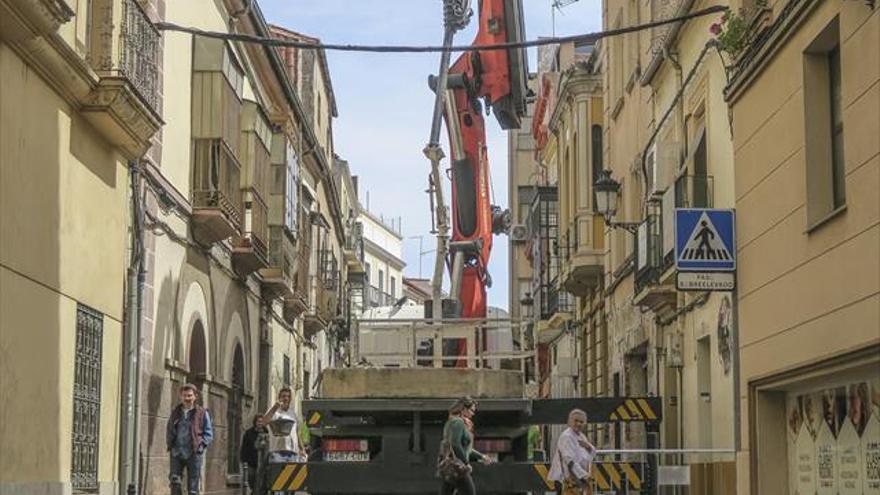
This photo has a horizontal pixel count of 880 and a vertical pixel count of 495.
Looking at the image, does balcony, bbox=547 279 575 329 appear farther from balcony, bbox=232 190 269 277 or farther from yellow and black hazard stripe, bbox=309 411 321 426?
yellow and black hazard stripe, bbox=309 411 321 426

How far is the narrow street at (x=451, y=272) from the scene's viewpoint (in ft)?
37.1

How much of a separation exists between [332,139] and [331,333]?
25.7 ft

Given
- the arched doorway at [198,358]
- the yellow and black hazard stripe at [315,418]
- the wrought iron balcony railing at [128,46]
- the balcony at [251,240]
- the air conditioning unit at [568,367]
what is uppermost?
the wrought iron balcony railing at [128,46]

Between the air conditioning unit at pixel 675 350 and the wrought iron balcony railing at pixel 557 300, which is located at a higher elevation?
the wrought iron balcony railing at pixel 557 300

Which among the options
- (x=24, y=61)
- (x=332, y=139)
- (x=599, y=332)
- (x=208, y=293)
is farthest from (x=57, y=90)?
(x=332, y=139)

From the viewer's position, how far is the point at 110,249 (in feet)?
48.2

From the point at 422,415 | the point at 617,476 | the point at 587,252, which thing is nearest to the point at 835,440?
the point at 617,476

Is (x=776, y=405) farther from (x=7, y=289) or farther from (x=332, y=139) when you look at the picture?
(x=332, y=139)

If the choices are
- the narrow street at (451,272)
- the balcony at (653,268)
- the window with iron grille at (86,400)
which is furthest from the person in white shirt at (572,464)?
the balcony at (653,268)

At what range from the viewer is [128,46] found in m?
14.6

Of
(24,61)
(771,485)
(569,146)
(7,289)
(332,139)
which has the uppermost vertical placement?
(332,139)

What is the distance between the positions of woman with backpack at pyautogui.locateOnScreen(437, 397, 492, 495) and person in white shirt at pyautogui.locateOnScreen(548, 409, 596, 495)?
0.84 metres

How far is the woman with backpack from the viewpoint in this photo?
13.3 meters

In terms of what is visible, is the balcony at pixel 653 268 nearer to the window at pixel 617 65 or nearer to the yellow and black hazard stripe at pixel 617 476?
the yellow and black hazard stripe at pixel 617 476
